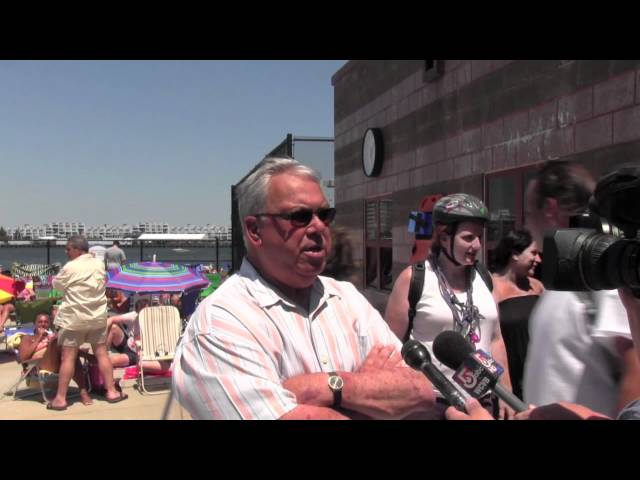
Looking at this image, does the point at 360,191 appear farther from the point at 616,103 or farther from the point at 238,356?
the point at 238,356

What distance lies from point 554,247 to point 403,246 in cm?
735

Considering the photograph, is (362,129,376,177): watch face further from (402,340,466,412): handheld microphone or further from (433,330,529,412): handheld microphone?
(433,330,529,412): handheld microphone

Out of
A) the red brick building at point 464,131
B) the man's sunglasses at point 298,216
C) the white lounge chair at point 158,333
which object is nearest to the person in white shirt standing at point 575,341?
the man's sunglasses at point 298,216

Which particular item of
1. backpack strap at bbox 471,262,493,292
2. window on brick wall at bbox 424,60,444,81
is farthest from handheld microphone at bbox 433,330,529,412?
window on brick wall at bbox 424,60,444,81

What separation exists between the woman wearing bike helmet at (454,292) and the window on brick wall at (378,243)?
20.5ft

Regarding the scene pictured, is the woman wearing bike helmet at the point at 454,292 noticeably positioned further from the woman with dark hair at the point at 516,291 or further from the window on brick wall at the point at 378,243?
the window on brick wall at the point at 378,243

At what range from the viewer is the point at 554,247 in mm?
1266

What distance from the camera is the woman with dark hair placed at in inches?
126

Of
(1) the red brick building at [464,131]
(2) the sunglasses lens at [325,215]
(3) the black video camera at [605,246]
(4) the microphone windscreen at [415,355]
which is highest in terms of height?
(1) the red brick building at [464,131]

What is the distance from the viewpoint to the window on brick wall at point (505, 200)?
578 cm

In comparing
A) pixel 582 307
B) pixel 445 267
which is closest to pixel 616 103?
pixel 445 267

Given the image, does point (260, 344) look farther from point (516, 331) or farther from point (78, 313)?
point (78, 313)

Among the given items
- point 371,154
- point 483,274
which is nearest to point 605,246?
point 483,274

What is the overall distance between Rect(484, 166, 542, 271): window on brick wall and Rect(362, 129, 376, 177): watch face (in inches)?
134
